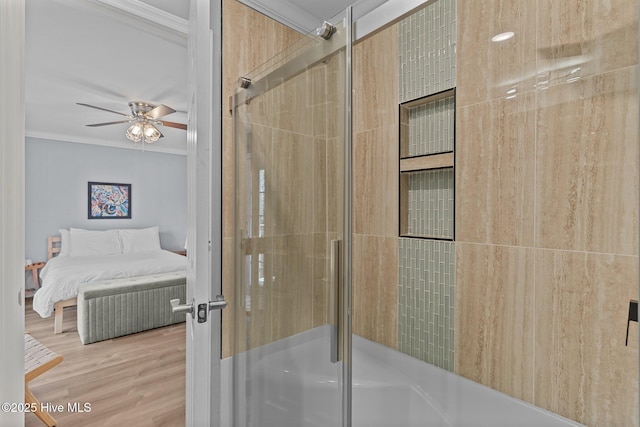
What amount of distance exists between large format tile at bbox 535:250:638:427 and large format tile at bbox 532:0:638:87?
2.03 ft

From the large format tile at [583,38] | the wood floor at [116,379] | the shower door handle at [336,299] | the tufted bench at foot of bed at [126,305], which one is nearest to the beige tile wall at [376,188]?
the large format tile at [583,38]

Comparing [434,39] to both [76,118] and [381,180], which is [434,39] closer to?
[381,180]

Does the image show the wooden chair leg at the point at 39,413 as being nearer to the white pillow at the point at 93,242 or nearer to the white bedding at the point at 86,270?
the white bedding at the point at 86,270

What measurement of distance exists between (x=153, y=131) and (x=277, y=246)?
2.83m

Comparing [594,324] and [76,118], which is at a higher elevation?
[76,118]

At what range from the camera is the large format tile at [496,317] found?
3.89 ft

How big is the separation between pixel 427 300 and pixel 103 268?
3.39 m

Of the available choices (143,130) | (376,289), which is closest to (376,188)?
(376,289)

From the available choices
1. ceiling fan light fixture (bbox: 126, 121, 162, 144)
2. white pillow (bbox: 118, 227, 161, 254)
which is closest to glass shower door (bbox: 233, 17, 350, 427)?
ceiling fan light fixture (bbox: 126, 121, 162, 144)

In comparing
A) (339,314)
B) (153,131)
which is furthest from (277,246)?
(153,131)

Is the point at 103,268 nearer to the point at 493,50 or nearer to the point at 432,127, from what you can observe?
the point at 432,127

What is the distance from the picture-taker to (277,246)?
1.20 m

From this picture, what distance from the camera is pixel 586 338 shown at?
41.4 inches

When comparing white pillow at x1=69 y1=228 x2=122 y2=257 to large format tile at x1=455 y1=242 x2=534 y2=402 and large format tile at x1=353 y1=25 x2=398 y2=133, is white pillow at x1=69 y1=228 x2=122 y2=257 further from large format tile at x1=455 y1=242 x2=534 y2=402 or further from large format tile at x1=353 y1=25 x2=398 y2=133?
large format tile at x1=455 y1=242 x2=534 y2=402
